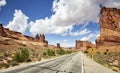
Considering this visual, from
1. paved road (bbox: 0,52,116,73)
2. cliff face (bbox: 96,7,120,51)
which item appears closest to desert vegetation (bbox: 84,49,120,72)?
paved road (bbox: 0,52,116,73)

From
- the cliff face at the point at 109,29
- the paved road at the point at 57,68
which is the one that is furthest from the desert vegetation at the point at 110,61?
the cliff face at the point at 109,29

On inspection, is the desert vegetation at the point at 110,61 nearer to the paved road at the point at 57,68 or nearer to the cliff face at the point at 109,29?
the paved road at the point at 57,68

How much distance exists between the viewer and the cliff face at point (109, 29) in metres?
105

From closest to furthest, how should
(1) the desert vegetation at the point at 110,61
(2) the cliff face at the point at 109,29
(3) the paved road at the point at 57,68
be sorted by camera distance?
(3) the paved road at the point at 57,68, (1) the desert vegetation at the point at 110,61, (2) the cliff face at the point at 109,29

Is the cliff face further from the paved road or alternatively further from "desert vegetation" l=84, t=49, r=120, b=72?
the paved road

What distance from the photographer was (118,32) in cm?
10775

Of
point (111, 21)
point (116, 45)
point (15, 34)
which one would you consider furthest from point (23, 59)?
point (15, 34)

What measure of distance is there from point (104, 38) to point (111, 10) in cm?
2102

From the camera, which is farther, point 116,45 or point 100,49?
point 100,49

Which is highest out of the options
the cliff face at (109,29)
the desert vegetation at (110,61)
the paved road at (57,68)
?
the cliff face at (109,29)

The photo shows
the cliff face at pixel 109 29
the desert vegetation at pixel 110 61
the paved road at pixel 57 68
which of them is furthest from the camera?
the cliff face at pixel 109 29

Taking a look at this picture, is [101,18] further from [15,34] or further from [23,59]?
[23,59]

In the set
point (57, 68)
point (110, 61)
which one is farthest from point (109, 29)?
point (57, 68)

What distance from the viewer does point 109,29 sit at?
112438mm
